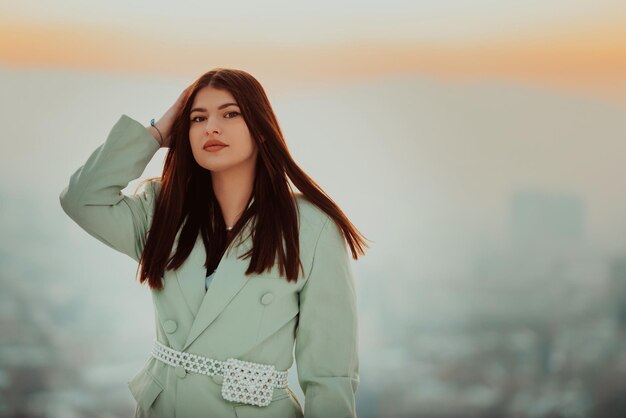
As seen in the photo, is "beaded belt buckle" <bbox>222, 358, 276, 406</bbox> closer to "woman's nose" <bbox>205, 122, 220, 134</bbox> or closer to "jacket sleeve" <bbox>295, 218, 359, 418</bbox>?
"jacket sleeve" <bbox>295, 218, 359, 418</bbox>

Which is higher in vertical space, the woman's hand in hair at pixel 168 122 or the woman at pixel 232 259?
the woman's hand in hair at pixel 168 122

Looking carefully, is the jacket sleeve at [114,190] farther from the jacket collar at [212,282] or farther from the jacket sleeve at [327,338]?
the jacket sleeve at [327,338]

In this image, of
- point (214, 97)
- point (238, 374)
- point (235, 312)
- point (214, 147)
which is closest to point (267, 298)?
point (235, 312)

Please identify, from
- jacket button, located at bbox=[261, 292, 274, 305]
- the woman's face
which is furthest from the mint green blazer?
the woman's face

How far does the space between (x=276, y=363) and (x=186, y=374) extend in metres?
0.22

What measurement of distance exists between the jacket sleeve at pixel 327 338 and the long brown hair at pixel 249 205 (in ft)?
0.22

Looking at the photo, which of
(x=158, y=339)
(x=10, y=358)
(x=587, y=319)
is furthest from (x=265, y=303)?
(x=587, y=319)

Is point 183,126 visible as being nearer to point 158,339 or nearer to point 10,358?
point 158,339

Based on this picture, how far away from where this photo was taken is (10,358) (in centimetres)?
364

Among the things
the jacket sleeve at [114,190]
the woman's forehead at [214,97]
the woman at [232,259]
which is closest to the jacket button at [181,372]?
the woman at [232,259]

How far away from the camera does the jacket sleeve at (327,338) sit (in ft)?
7.07

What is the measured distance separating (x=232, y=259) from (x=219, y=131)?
311mm

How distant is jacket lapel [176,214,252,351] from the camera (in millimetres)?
2135

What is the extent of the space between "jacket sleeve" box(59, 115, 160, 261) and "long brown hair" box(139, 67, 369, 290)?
6 centimetres
